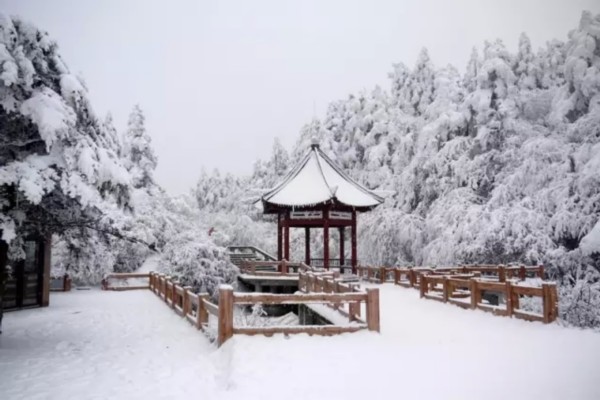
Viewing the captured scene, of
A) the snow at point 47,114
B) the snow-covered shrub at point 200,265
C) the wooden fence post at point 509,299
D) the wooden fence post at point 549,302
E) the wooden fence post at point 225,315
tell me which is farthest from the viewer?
the snow-covered shrub at point 200,265

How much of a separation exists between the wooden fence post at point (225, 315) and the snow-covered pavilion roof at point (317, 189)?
429 inches

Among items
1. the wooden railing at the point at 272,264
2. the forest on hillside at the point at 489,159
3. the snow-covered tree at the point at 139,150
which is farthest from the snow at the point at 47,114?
the snow-covered tree at the point at 139,150

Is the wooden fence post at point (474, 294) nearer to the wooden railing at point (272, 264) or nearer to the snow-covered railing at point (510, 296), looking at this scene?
the snow-covered railing at point (510, 296)

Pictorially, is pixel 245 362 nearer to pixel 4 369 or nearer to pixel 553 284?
pixel 4 369

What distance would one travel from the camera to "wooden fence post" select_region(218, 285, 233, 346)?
7.29 meters

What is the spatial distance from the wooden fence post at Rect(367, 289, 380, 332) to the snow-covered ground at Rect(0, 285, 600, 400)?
0.85 feet

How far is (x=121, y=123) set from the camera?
34.1 meters

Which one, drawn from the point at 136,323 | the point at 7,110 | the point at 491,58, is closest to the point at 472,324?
the point at 136,323

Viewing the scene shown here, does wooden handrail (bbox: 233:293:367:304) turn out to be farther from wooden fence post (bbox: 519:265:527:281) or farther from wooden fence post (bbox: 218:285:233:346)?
wooden fence post (bbox: 519:265:527:281)

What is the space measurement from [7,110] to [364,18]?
19.8 metres

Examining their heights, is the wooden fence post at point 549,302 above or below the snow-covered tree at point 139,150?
below

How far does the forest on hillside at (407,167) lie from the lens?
738 centimetres

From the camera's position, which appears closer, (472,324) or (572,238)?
(472,324)

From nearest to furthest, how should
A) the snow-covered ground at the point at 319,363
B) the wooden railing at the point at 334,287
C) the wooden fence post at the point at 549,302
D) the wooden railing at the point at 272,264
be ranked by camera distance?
the snow-covered ground at the point at 319,363, the wooden fence post at the point at 549,302, the wooden railing at the point at 334,287, the wooden railing at the point at 272,264
